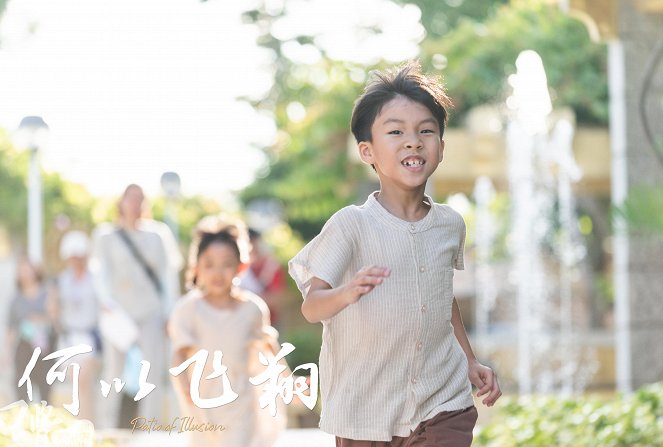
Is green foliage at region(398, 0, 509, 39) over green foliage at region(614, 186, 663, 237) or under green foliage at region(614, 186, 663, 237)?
over

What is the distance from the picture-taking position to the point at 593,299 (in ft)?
69.8

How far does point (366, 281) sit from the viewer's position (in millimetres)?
3801

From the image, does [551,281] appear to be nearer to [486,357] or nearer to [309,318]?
[486,357]

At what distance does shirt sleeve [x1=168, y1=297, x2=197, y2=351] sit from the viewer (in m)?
6.32

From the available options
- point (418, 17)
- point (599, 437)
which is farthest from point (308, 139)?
point (599, 437)

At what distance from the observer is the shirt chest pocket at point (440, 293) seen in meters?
4.25

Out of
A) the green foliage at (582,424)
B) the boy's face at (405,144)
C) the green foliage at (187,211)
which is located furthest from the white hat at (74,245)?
the green foliage at (187,211)

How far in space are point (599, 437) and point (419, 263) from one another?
11.1 feet

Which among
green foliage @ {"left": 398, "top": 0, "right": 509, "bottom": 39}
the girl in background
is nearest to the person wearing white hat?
the girl in background

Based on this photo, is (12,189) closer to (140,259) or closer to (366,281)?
(140,259)

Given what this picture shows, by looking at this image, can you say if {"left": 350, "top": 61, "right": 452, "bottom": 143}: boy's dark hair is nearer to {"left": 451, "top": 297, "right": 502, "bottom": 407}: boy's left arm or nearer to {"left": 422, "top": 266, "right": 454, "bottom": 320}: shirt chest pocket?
{"left": 422, "top": 266, "right": 454, "bottom": 320}: shirt chest pocket

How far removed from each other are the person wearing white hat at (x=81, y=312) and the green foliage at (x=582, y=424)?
2.87m

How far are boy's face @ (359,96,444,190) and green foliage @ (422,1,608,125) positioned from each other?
44.9ft

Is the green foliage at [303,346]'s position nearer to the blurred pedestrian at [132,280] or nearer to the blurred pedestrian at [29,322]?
the blurred pedestrian at [29,322]
